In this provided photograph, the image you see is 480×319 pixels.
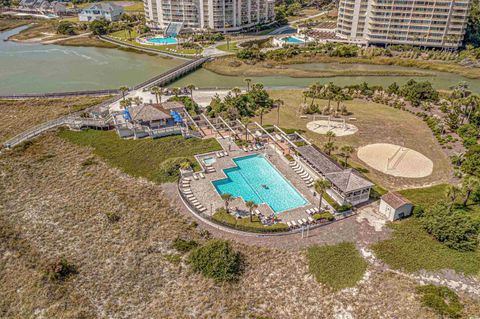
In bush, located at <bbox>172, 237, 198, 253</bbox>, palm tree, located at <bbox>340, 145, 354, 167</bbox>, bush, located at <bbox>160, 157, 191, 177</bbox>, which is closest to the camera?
bush, located at <bbox>172, 237, 198, 253</bbox>

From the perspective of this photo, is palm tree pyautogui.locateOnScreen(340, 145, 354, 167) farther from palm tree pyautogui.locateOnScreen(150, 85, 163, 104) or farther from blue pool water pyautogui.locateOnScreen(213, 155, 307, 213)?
palm tree pyautogui.locateOnScreen(150, 85, 163, 104)

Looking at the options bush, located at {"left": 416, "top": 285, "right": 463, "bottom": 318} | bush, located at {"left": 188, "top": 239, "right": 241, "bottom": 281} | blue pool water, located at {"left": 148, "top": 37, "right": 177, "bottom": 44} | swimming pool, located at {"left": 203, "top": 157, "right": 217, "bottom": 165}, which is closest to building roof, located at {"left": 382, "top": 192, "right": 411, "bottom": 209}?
bush, located at {"left": 416, "top": 285, "right": 463, "bottom": 318}

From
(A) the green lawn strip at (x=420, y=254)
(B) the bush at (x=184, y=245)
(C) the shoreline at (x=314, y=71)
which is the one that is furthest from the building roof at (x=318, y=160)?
(C) the shoreline at (x=314, y=71)

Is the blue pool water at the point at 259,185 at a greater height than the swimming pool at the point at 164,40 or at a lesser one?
lesser

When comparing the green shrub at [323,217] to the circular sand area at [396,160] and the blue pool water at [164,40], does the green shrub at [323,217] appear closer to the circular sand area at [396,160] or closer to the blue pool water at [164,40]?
the circular sand area at [396,160]

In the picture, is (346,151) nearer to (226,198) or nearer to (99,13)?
(226,198)

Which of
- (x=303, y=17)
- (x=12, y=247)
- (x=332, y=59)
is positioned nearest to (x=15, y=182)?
(x=12, y=247)
